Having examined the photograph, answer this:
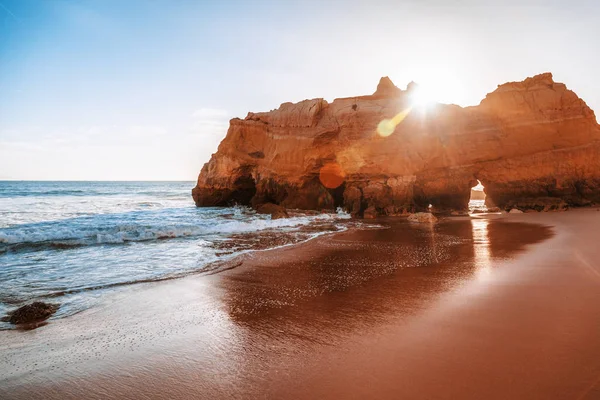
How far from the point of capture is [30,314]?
4898 mm

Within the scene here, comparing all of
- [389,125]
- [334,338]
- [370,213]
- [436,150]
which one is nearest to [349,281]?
[334,338]

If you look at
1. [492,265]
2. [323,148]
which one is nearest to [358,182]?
[323,148]

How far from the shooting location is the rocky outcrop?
21078 millimetres

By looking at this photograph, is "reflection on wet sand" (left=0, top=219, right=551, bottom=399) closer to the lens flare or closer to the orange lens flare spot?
the lens flare

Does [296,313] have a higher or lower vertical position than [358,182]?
lower

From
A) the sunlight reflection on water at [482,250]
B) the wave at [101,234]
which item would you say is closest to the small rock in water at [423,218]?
the sunlight reflection on water at [482,250]

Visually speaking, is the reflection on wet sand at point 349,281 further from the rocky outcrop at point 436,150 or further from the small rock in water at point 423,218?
the rocky outcrop at point 436,150

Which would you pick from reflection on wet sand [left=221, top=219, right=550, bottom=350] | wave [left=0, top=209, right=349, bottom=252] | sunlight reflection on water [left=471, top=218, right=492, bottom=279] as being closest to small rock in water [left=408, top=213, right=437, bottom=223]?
sunlight reflection on water [left=471, top=218, right=492, bottom=279]

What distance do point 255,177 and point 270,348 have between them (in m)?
23.2

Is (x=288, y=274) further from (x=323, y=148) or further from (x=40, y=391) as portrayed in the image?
(x=323, y=148)

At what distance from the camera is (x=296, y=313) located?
15.7ft

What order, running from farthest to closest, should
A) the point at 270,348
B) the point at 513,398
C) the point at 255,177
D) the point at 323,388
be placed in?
the point at 255,177, the point at 270,348, the point at 323,388, the point at 513,398

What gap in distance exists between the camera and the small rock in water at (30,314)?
189 inches

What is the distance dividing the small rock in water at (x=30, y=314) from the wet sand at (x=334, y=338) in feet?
1.34
